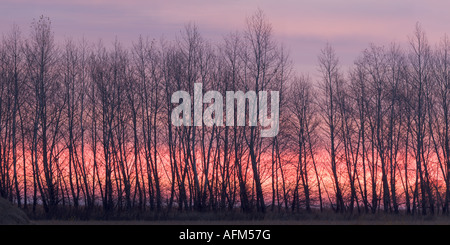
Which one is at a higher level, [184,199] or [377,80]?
[377,80]

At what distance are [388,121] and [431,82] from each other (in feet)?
14.9

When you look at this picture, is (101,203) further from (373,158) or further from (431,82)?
(431,82)

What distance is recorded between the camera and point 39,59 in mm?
43250

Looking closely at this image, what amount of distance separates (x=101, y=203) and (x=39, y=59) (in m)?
12.1

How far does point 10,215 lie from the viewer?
728 inches

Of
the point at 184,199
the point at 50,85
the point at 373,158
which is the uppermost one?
the point at 50,85

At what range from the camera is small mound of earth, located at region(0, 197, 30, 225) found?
18180 mm

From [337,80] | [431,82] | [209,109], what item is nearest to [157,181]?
[209,109]

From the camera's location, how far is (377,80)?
1790 inches

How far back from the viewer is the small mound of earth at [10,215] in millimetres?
18180
